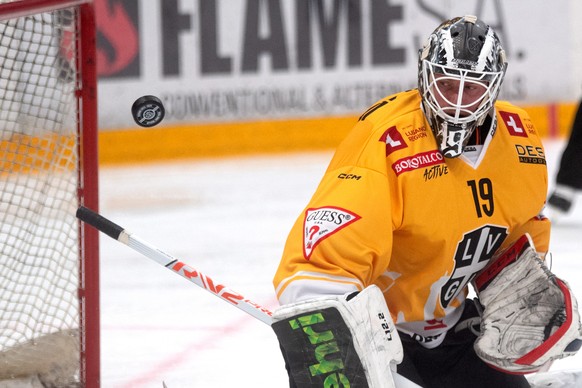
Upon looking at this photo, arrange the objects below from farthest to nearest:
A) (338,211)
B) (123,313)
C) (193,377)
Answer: (123,313)
(193,377)
(338,211)

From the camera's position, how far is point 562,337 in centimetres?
226

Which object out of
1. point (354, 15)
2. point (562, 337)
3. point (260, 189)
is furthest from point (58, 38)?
point (354, 15)

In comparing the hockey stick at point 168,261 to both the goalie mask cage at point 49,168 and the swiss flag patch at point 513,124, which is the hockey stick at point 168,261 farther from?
the swiss flag patch at point 513,124

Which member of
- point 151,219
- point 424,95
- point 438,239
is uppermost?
point 424,95

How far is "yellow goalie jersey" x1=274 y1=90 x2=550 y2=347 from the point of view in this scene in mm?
2031

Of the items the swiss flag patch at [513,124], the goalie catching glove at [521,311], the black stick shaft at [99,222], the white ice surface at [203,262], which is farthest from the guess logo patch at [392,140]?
the white ice surface at [203,262]

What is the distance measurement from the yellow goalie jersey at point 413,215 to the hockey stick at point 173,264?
0.23 m

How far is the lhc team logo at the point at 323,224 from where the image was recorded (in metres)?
2.03

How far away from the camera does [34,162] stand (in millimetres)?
2824

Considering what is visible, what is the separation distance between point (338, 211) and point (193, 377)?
1145mm

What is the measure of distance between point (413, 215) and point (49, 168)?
1076mm

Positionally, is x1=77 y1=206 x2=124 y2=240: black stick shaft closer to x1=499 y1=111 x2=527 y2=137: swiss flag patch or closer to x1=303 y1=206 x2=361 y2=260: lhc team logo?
x1=303 y1=206 x2=361 y2=260: lhc team logo

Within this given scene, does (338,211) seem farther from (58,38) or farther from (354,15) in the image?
(354,15)

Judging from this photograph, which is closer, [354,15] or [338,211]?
[338,211]
